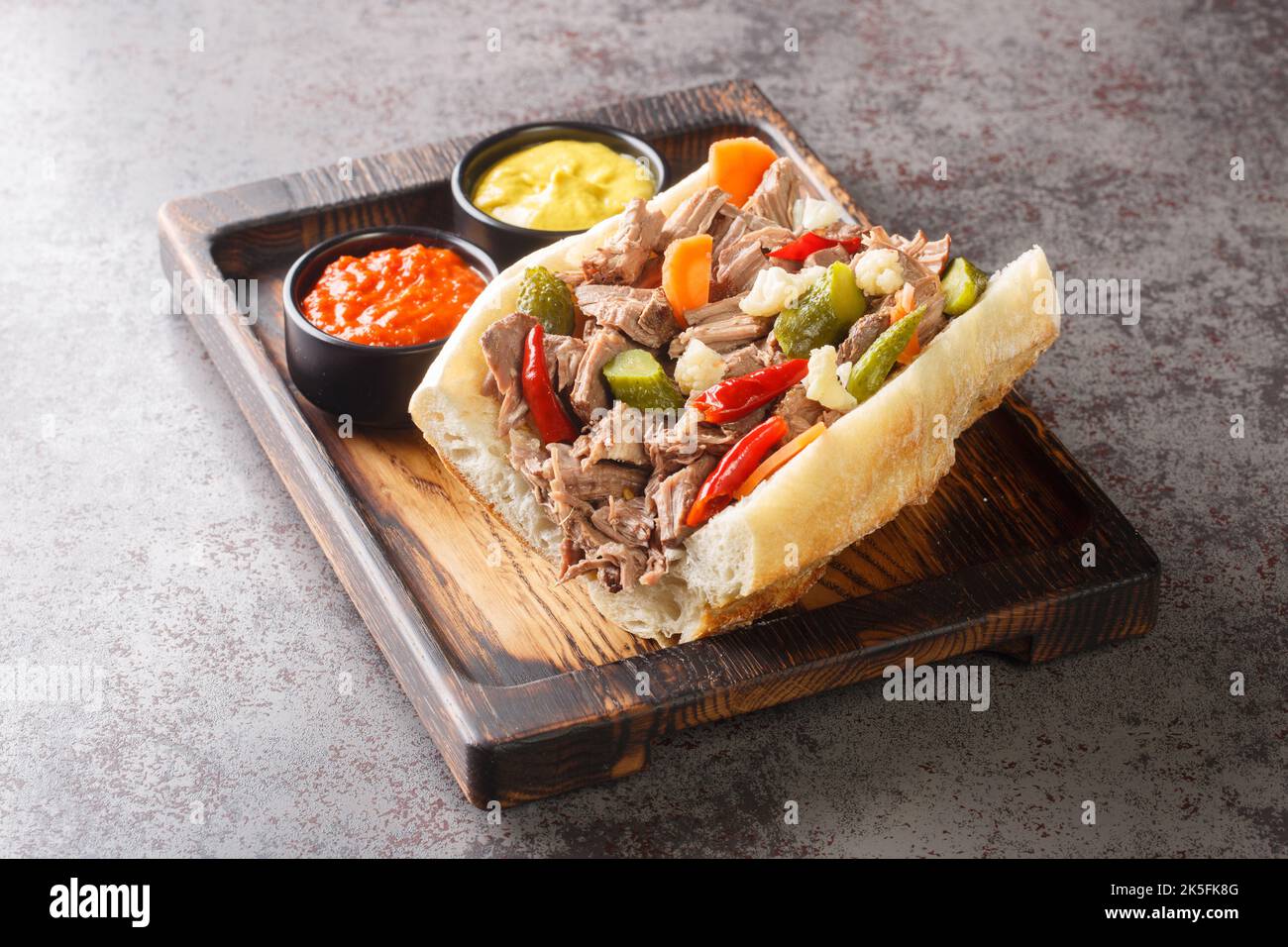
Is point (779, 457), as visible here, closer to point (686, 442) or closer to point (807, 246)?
point (686, 442)

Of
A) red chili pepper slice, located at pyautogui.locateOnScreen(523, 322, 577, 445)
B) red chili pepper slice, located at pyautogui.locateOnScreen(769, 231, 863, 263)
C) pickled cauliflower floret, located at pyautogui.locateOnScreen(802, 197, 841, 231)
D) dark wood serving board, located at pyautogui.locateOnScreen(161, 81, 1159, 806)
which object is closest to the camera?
dark wood serving board, located at pyautogui.locateOnScreen(161, 81, 1159, 806)

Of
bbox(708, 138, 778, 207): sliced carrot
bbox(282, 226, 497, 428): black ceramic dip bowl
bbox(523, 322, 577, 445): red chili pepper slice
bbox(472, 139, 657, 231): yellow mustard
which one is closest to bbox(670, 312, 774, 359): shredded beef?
bbox(523, 322, 577, 445): red chili pepper slice

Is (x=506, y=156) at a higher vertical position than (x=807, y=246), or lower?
lower

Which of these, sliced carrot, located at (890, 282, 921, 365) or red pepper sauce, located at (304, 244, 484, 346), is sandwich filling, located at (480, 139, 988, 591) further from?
red pepper sauce, located at (304, 244, 484, 346)

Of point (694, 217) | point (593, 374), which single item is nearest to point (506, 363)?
point (593, 374)

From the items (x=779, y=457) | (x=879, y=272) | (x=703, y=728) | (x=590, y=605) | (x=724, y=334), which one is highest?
(x=879, y=272)

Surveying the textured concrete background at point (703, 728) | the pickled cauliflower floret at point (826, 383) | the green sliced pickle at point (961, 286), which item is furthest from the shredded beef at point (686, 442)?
the green sliced pickle at point (961, 286)

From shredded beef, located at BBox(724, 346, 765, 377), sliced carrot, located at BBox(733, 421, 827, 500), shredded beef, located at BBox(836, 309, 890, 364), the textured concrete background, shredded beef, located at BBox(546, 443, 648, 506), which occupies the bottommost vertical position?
the textured concrete background

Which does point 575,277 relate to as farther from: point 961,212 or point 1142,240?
point 1142,240
